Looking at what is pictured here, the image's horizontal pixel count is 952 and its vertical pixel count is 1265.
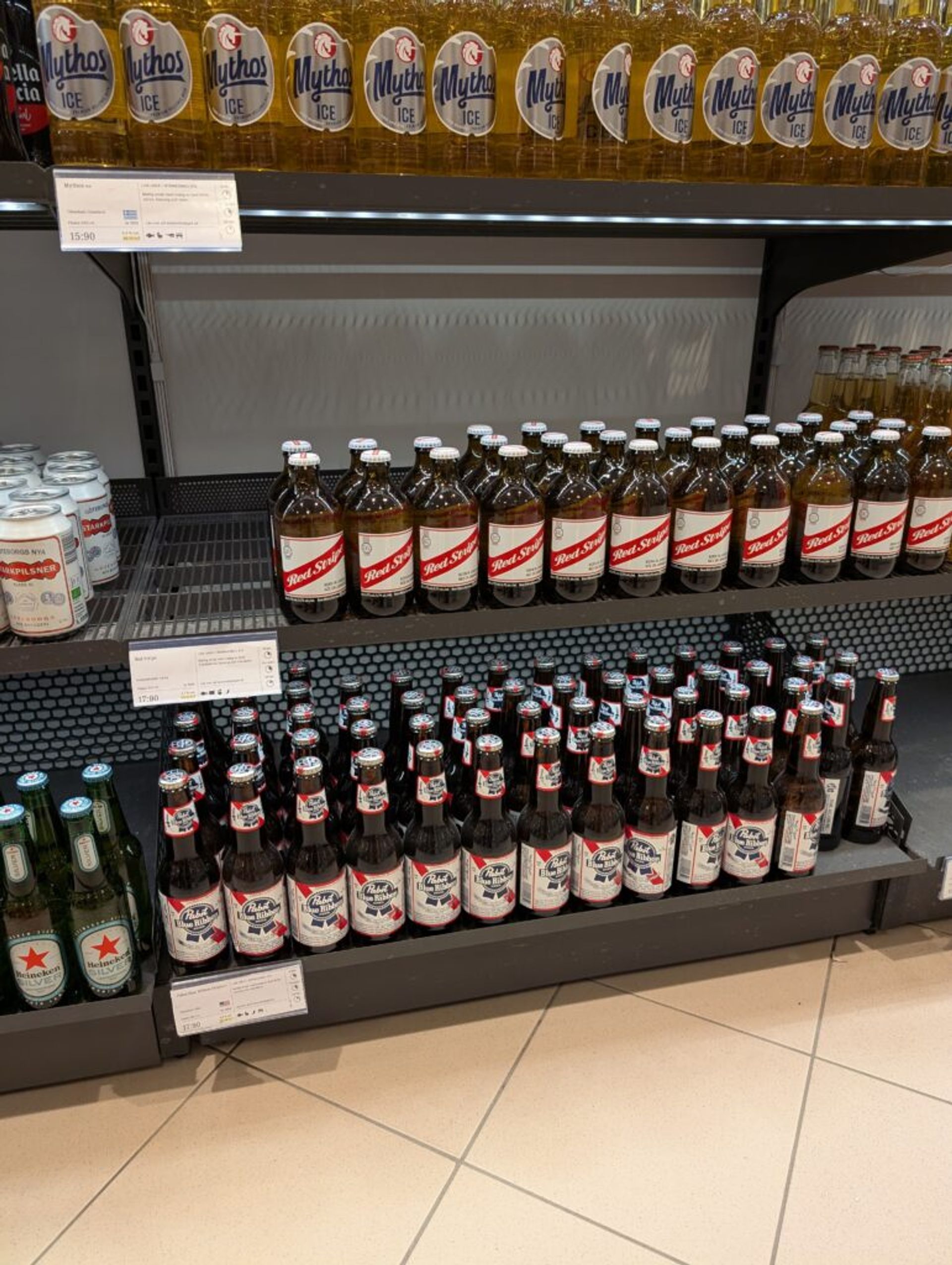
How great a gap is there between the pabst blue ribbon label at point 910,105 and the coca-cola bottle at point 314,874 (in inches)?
51.3

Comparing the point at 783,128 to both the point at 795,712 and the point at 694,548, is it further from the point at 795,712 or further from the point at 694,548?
the point at 795,712

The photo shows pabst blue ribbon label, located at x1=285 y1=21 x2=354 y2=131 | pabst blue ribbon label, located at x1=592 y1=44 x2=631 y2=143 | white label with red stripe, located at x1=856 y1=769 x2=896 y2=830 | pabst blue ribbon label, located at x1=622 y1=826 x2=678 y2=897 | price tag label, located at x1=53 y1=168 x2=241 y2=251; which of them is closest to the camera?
price tag label, located at x1=53 y1=168 x2=241 y2=251

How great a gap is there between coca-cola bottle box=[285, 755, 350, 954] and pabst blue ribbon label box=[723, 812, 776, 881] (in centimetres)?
69

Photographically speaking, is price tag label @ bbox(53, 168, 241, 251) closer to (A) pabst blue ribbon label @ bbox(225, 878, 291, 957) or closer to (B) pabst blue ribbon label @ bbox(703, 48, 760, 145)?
(B) pabst blue ribbon label @ bbox(703, 48, 760, 145)

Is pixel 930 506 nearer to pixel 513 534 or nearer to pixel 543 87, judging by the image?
pixel 513 534

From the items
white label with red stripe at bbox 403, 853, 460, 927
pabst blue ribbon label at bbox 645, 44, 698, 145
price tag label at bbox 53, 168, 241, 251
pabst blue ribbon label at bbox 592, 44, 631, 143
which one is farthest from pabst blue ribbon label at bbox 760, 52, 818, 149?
white label with red stripe at bbox 403, 853, 460, 927

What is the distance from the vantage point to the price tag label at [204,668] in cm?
→ 115

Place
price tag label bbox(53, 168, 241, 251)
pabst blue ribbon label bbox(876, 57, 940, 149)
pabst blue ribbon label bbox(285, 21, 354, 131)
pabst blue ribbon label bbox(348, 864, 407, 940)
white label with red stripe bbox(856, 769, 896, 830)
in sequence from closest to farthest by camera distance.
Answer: price tag label bbox(53, 168, 241, 251)
pabst blue ribbon label bbox(285, 21, 354, 131)
pabst blue ribbon label bbox(876, 57, 940, 149)
pabst blue ribbon label bbox(348, 864, 407, 940)
white label with red stripe bbox(856, 769, 896, 830)

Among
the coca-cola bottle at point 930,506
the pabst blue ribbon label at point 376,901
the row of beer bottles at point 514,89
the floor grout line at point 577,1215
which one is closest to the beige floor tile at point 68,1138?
the pabst blue ribbon label at point 376,901

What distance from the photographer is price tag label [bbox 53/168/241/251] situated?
0.96 metres

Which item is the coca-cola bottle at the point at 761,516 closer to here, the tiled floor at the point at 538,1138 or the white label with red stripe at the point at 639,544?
the white label with red stripe at the point at 639,544

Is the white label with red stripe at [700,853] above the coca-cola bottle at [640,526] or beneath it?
beneath

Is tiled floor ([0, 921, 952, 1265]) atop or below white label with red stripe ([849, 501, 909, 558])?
below

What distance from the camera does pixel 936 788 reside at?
1813 mm
